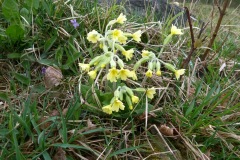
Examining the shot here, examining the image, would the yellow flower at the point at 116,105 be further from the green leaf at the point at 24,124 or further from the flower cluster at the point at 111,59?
the green leaf at the point at 24,124

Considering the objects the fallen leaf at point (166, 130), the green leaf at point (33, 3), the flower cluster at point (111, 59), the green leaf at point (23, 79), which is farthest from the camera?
the green leaf at point (33, 3)

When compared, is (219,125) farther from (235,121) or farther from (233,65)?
(233,65)

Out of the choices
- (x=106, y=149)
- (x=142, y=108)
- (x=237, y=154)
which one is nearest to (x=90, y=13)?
(x=142, y=108)

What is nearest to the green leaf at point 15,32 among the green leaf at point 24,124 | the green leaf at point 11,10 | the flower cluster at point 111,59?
the green leaf at point 11,10

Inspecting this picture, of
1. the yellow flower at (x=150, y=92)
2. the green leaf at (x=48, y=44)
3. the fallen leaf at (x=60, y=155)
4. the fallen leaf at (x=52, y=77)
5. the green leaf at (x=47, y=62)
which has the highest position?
the green leaf at (x=48, y=44)

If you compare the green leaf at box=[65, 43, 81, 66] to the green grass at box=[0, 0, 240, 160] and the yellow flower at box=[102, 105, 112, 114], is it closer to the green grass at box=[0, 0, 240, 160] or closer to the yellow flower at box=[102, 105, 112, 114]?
the green grass at box=[0, 0, 240, 160]

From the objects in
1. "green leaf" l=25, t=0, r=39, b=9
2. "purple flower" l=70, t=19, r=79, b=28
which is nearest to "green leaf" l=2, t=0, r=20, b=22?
"green leaf" l=25, t=0, r=39, b=9

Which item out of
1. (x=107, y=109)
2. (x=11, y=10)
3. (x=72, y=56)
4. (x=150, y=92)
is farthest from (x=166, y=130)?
(x=11, y=10)
